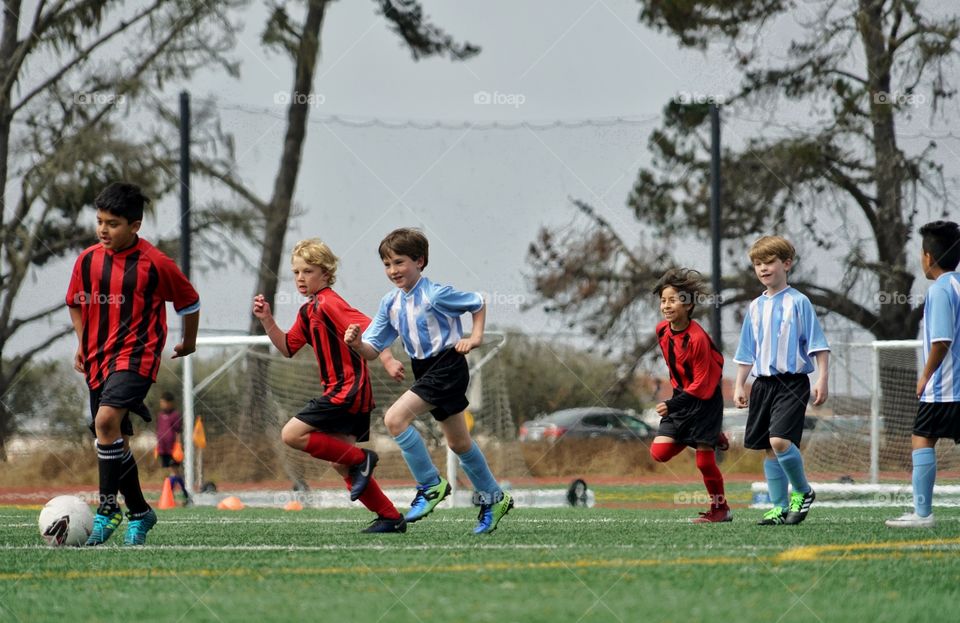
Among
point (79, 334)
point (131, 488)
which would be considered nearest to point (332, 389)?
point (131, 488)

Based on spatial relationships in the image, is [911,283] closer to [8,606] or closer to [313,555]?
[313,555]

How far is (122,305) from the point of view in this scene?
622 cm

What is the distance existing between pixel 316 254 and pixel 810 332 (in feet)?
9.55

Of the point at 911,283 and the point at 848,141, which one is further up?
the point at 848,141

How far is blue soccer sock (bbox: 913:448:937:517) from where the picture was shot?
6922 millimetres

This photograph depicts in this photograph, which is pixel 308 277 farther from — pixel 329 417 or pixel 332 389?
pixel 329 417

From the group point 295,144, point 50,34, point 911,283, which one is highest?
point 50,34

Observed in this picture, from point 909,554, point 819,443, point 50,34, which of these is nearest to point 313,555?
point 909,554

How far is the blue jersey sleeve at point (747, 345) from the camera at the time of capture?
312 inches

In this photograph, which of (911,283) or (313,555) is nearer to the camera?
(313,555)

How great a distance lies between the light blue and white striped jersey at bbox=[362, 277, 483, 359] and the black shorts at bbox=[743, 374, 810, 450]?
1953 mm

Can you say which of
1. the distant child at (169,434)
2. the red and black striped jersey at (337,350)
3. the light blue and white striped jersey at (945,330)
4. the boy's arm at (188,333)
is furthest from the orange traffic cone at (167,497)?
the light blue and white striped jersey at (945,330)

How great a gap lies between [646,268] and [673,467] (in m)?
3.29

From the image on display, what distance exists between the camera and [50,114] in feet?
67.7
